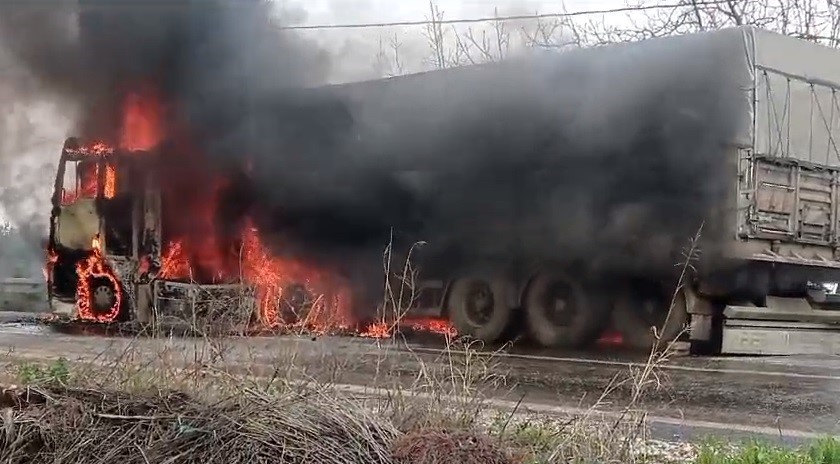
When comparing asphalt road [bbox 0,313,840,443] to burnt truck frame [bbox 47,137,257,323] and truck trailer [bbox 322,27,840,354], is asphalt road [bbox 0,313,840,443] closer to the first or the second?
truck trailer [bbox 322,27,840,354]

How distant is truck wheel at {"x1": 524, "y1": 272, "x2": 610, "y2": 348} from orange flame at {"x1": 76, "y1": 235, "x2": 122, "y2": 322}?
18.6ft

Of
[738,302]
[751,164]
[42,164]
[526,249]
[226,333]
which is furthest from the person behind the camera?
[42,164]

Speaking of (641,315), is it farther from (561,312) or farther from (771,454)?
(771,454)

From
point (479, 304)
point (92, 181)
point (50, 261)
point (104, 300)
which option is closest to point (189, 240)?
point (104, 300)

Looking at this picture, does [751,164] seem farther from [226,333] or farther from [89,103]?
[89,103]

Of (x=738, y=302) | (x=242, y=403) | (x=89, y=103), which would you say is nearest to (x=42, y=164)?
(x=89, y=103)

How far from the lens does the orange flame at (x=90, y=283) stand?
1360 centimetres

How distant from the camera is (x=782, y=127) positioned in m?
10.1

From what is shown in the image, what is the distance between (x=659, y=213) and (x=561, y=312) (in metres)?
2.00

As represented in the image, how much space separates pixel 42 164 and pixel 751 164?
1136 cm

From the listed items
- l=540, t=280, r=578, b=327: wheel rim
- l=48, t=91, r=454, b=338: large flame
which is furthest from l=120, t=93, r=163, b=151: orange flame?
l=540, t=280, r=578, b=327: wheel rim

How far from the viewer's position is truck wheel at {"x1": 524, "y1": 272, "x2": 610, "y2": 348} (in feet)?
37.2

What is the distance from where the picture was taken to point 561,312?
11.7 metres

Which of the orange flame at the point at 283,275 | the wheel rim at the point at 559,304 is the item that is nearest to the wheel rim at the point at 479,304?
the wheel rim at the point at 559,304
